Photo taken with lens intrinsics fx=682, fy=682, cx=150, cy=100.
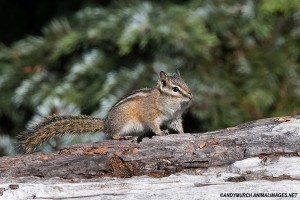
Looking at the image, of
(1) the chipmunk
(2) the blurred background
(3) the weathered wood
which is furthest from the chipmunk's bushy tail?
(3) the weathered wood

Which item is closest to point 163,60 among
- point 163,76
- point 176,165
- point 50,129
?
point 163,76

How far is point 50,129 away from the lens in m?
3.98

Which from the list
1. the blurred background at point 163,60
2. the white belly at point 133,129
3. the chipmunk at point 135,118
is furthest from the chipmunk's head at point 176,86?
the white belly at point 133,129

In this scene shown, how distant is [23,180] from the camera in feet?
10.6

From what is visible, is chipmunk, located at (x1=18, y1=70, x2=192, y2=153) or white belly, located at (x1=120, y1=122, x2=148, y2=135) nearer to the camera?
chipmunk, located at (x1=18, y1=70, x2=192, y2=153)

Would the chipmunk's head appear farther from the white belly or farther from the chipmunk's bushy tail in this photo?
the chipmunk's bushy tail

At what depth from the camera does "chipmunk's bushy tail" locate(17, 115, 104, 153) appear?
3914 mm

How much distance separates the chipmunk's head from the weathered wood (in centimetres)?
85

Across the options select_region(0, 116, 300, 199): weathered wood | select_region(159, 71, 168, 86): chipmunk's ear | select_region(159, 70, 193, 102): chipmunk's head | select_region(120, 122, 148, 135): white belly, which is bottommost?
select_region(0, 116, 300, 199): weathered wood

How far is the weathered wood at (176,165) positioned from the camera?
3.02 meters

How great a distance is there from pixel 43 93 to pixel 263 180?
199 centimetres

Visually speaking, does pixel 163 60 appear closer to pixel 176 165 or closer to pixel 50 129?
pixel 50 129

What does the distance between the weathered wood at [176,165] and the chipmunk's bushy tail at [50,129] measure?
50 cm

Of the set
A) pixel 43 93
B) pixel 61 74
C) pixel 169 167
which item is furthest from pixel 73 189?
pixel 61 74
